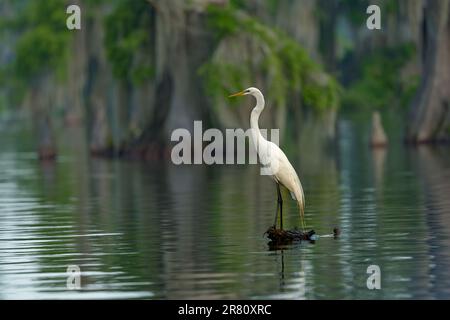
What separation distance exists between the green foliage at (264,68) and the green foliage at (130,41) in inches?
98.4

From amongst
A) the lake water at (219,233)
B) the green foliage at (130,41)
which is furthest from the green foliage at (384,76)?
the lake water at (219,233)

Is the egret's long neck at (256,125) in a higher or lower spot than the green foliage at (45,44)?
lower

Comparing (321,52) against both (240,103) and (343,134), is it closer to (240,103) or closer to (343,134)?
(343,134)

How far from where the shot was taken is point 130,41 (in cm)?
4662

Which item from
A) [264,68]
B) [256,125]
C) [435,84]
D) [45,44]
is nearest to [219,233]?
[256,125]

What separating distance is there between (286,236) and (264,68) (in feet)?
80.1

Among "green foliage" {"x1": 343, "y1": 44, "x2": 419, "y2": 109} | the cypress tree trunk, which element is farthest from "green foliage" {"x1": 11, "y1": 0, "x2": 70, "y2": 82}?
the cypress tree trunk

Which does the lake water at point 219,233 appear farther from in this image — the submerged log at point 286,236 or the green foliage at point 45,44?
the green foliage at point 45,44

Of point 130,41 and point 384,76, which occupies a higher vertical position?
point 130,41

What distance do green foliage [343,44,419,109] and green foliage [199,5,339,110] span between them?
2716cm

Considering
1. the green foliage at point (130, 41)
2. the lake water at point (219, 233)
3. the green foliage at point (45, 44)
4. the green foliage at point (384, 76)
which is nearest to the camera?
the lake water at point (219, 233)

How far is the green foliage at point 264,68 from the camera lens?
145 feet

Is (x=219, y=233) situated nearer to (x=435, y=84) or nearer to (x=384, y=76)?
(x=435, y=84)
